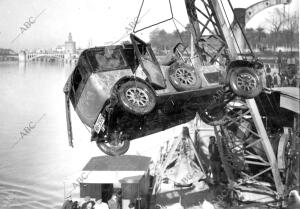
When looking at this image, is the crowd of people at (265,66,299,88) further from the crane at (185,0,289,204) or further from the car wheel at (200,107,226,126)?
the car wheel at (200,107,226,126)

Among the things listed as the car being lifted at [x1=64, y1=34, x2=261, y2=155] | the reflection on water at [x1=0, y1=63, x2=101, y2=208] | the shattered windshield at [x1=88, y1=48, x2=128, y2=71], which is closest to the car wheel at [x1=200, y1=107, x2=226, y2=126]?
the car being lifted at [x1=64, y1=34, x2=261, y2=155]

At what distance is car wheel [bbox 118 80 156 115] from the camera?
742 centimetres

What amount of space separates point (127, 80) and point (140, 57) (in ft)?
2.47

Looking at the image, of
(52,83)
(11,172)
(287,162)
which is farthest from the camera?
(52,83)

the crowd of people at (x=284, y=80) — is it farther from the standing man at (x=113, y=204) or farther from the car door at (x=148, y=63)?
the car door at (x=148, y=63)

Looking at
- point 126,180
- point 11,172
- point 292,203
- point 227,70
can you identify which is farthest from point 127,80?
point 11,172

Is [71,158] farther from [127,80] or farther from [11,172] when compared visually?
[127,80]

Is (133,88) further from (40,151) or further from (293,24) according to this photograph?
(40,151)

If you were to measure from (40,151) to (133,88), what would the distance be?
2735 cm

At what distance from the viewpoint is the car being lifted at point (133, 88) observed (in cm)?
772

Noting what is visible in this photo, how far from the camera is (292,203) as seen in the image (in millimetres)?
5875

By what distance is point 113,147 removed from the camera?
9375mm

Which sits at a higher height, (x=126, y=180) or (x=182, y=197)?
(x=126, y=180)

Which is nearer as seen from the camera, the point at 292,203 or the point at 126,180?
the point at 292,203
